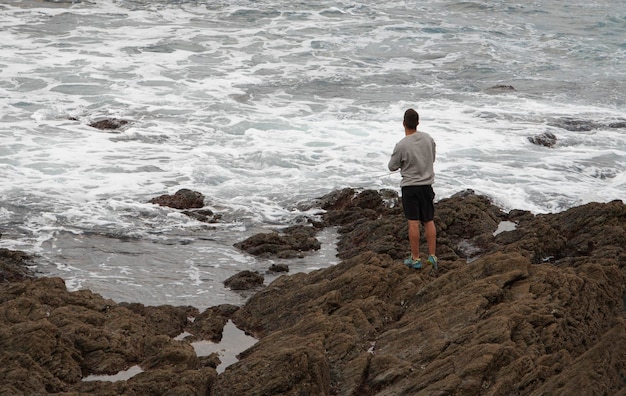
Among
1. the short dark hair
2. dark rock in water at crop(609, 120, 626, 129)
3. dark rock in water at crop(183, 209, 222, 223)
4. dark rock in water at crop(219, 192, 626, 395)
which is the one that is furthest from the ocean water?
the short dark hair

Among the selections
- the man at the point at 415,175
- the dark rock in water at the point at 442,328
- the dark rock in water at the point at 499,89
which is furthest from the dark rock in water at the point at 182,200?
the dark rock in water at the point at 499,89

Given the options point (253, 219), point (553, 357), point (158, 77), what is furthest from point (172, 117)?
point (553, 357)

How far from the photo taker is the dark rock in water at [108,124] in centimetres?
1683

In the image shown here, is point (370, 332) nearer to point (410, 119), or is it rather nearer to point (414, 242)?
point (414, 242)

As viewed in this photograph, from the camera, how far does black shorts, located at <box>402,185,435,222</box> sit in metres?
8.74

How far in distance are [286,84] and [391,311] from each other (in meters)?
14.8

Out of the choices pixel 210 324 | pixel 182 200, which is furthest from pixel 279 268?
pixel 182 200

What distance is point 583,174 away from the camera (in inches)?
590

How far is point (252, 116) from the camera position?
18359 mm

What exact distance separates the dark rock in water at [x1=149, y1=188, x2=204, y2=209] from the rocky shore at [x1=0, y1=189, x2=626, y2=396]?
123 inches

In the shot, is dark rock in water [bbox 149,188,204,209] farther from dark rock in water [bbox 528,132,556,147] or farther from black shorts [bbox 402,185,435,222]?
dark rock in water [bbox 528,132,556,147]

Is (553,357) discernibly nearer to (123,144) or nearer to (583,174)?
(583,174)

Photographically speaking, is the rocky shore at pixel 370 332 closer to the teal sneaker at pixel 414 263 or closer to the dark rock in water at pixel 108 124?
the teal sneaker at pixel 414 263

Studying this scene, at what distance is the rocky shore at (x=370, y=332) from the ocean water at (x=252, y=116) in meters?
1.21
